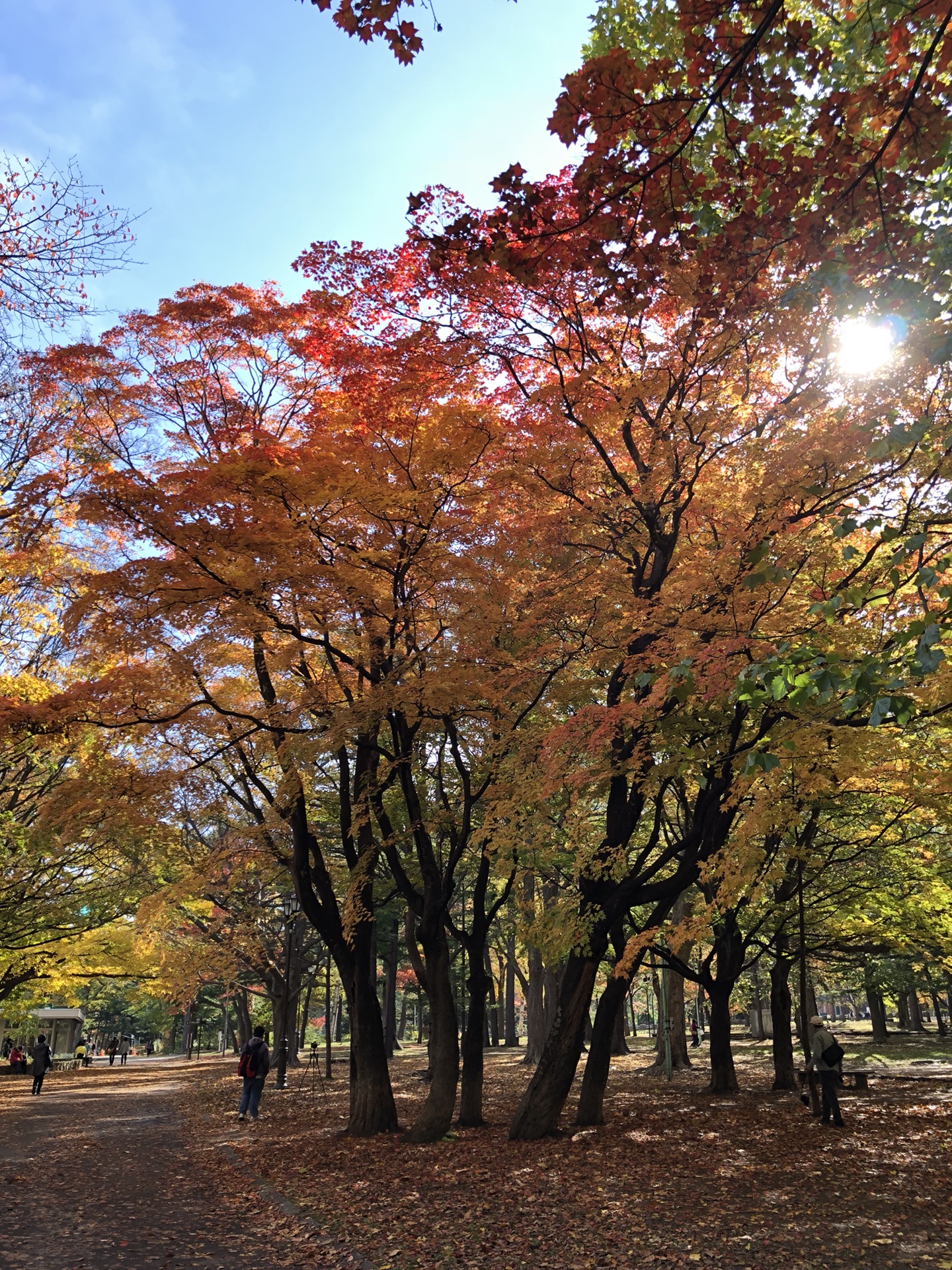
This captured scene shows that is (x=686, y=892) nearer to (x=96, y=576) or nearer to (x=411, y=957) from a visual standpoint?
(x=411, y=957)

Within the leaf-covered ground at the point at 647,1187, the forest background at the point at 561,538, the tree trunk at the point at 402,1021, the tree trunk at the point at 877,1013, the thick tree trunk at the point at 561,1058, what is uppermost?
the forest background at the point at 561,538

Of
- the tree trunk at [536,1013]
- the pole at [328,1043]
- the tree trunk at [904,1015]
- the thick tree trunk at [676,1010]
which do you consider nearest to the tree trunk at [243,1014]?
the pole at [328,1043]

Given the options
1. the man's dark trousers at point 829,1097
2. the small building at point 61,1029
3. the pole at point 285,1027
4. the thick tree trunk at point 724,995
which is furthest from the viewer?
the small building at point 61,1029

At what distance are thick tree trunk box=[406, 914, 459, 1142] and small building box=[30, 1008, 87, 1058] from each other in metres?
39.6

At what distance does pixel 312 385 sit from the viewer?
11.3 m

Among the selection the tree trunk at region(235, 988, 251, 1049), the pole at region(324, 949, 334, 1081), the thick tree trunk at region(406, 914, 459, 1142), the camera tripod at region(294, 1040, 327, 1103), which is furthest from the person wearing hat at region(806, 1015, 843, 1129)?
the tree trunk at region(235, 988, 251, 1049)

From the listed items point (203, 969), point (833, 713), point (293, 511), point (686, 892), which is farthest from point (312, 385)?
point (203, 969)

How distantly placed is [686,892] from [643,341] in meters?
14.7

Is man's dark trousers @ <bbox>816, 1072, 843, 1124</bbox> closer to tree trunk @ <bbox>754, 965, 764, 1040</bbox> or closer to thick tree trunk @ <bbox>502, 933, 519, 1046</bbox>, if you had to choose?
thick tree trunk @ <bbox>502, 933, 519, 1046</bbox>

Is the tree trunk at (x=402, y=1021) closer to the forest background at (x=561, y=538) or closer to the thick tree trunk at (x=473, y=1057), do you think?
the thick tree trunk at (x=473, y=1057)

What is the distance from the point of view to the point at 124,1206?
7500mm

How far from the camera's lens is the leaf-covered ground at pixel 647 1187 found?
18.4ft

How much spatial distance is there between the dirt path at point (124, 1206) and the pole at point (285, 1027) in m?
6.84

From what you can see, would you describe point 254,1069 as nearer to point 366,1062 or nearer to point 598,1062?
point 366,1062
